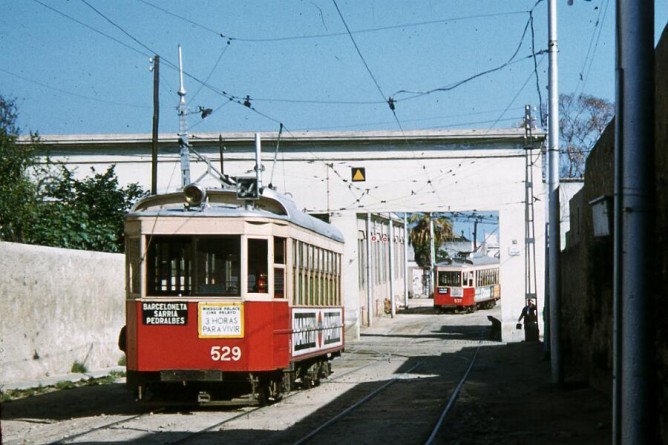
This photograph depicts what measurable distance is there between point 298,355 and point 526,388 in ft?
16.4

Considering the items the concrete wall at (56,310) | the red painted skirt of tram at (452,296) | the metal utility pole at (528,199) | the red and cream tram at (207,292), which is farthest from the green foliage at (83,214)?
the red painted skirt of tram at (452,296)

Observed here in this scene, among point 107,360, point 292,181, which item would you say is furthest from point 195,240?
point 292,181

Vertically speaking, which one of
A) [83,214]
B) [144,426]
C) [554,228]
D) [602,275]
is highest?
[83,214]

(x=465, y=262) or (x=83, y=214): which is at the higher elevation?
(x=83, y=214)

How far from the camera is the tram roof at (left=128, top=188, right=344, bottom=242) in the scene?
47.5 feet

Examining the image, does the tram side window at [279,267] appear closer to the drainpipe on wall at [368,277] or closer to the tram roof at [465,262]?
the drainpipe on wall at [368,277]

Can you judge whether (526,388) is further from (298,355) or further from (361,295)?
(361,295)

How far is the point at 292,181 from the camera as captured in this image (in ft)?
128

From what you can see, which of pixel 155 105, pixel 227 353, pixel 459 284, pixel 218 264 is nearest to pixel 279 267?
pixel 218 264

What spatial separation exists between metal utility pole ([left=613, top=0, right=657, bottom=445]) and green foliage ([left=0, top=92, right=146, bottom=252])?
657 inches

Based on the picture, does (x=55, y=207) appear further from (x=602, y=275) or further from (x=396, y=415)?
(x=602, y=275)

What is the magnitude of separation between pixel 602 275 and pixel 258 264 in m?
5.09

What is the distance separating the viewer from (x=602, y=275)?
50.4 feet

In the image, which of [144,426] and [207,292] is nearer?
[144,426]
